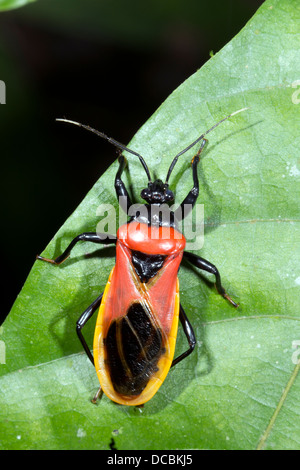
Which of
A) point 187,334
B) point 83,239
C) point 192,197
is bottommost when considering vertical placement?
point 187,334

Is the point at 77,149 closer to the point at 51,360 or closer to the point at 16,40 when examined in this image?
the point at 16,40

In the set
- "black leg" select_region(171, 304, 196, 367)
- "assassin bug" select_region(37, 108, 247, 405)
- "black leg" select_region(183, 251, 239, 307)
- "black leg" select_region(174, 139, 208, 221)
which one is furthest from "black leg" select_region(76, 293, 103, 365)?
"black leg" select_region(174, 139, 208, 221)

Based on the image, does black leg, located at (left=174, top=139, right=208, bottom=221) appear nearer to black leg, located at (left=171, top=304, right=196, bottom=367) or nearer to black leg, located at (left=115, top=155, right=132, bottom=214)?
black leg, located at (left=115, top=155, right=132, bottom=214)

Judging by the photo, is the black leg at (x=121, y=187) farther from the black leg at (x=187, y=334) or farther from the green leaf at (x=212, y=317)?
the black leg at (x=187, y=334)

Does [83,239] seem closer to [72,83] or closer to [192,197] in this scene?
[192,197]

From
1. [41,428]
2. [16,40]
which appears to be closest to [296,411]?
[41,428]
